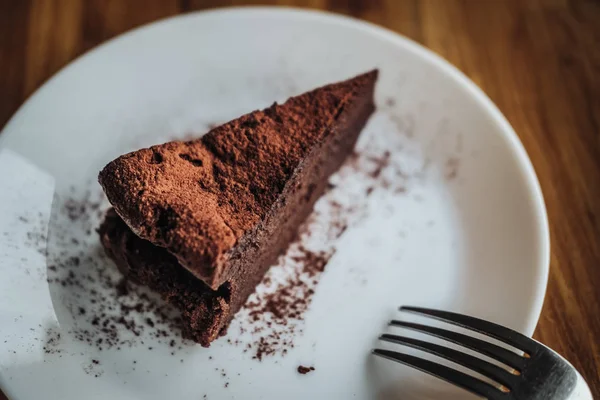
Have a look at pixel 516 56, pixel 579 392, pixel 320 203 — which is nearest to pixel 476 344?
pixel 579 392

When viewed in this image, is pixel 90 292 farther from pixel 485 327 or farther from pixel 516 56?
pixel 516 56

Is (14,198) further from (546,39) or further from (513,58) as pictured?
Answer: (546,39)

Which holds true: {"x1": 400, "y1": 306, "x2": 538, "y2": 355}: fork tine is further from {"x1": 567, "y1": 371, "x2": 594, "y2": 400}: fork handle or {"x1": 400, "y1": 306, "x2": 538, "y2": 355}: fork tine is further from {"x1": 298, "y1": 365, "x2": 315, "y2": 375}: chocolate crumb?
{"x1": 298, "y1": 365, "x2": 315, "y2": 375}: chocolate crumb

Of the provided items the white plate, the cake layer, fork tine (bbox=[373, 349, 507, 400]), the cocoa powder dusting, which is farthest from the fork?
the cocoa powder dusting

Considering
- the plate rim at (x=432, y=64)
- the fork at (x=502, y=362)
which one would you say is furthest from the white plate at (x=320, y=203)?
the fork at (x=502, y=362)

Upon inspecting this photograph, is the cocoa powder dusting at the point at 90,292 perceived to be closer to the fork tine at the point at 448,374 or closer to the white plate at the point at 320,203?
the white plate at the point at 320,203

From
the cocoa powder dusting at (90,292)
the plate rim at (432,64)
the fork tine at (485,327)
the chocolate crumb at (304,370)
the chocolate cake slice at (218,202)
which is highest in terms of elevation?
the plate rim at (432,64)

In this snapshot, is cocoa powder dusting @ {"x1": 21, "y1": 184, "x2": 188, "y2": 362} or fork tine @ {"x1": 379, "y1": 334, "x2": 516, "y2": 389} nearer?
fork tine @ {"x1": 379, "y1": 334, "x2": 516, "y2": 389}
